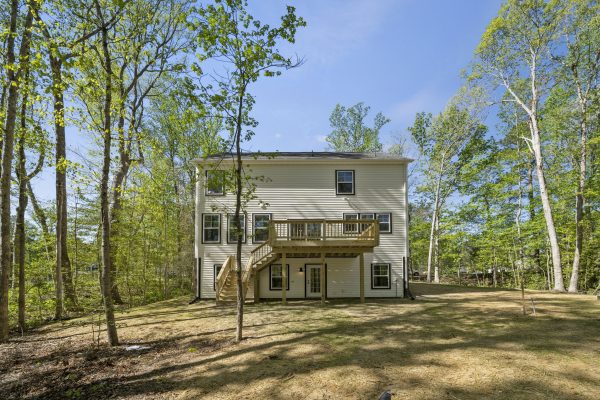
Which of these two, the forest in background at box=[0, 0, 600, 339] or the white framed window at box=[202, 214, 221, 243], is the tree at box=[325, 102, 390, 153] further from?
the white framed window at box=[202, 214, 221, 243]

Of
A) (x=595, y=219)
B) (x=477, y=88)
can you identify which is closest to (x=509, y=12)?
(x=477, y=88)

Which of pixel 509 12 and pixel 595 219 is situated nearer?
pixel 509 12

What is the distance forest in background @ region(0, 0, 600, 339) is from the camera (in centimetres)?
843

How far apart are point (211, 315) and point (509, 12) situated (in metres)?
22.2

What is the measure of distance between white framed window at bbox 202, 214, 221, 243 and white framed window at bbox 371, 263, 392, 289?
27.2 feet

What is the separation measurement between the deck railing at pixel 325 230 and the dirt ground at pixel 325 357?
3.19m

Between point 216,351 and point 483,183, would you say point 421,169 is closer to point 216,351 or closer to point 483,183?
point 483,183

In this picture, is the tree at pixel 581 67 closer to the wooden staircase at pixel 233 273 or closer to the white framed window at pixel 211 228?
the wooden staircase at pixel 233 273

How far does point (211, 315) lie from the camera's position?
38.8ft

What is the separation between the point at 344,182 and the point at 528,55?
523 inches

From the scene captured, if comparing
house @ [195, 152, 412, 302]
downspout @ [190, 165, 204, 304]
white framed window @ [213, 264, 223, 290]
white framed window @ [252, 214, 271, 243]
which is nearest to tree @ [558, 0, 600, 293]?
house @ [195, 152, 412, 302]

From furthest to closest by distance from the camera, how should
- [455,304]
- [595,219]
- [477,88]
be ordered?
[477,88], [595,219], [455,304]

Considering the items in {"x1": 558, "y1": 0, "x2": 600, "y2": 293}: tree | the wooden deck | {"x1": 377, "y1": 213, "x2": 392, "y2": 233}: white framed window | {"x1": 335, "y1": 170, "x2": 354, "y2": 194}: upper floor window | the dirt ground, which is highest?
{"x1": 558, "y1": 0, "x2": 600, "y2": 293}: tree

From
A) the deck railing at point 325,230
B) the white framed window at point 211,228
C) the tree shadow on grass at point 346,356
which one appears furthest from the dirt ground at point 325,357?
the white framed window at point 211,228
